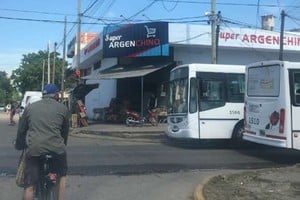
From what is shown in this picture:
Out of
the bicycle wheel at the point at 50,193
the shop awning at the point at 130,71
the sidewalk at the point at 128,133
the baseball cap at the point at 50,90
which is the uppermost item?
the shop awning at the point at 130,71

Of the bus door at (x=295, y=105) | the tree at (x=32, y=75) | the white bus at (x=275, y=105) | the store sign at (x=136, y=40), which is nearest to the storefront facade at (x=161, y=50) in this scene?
the store sign at (x=136, y=40)

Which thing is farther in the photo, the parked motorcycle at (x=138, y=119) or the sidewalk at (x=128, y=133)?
the parked motorcycle at (x=138, y=119)

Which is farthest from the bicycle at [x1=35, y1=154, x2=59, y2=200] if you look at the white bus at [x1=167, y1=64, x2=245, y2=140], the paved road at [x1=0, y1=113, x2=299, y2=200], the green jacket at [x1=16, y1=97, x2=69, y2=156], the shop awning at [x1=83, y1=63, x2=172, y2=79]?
the shop awning at [x1=83, y1=63, x2=172, y2=79]

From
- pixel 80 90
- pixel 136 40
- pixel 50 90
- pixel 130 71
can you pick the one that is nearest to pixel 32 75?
pixel 80 90

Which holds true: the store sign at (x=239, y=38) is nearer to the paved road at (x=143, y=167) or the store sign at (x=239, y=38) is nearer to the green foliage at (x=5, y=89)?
the paved road at (x=143, y=167)

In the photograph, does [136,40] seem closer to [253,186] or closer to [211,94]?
[211,94]

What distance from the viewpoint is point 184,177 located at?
12086 millimetres

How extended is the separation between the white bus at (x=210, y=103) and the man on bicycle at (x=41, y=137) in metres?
12.5

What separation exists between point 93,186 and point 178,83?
960 cm

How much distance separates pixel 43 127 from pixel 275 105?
9.98 m

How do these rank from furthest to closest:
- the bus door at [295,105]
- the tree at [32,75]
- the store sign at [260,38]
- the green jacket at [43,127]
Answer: the tree at [32,75]
the store sign at [260,38]
the bus door at [295,105]
the green jacket at [43,127]

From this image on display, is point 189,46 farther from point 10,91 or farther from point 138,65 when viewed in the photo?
point 10,91

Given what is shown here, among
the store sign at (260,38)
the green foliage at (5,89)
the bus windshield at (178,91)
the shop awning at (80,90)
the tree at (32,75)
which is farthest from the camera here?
the green foliage at (5,89)

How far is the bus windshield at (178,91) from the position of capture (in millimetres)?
19252
